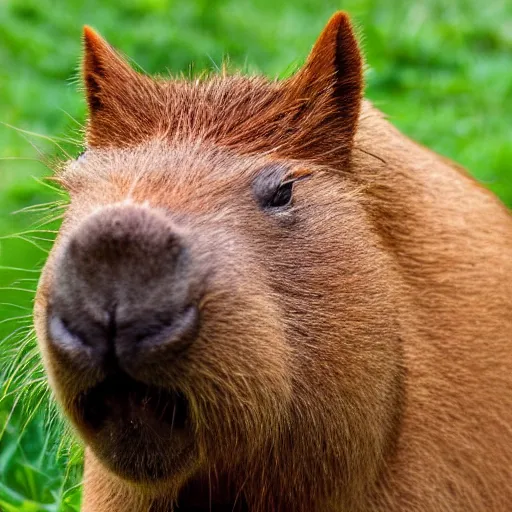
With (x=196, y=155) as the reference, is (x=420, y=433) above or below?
below

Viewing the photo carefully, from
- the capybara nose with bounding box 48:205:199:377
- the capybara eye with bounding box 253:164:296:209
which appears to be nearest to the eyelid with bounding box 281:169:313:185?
the capybara eye with bounding box 253:164:296:209

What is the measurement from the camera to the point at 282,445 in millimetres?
3189

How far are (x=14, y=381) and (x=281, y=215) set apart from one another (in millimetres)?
1204

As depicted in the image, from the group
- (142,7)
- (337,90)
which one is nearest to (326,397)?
(337,90)

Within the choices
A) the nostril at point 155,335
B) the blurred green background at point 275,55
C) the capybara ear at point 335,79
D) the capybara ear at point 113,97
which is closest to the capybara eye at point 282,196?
the capybara ear at point 335,79

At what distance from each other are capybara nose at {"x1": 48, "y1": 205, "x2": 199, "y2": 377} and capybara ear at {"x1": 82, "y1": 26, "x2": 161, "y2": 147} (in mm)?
733

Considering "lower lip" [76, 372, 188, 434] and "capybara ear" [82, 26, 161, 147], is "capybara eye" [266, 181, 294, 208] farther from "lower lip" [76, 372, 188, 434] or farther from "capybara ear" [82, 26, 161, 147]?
"lower lip" [76, 372, 188, 434]

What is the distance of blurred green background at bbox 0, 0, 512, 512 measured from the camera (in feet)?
26.8

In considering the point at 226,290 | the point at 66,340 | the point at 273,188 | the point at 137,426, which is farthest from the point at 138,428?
the point at 273,188

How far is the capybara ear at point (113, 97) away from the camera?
353cm

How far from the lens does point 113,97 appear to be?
3.61 metres

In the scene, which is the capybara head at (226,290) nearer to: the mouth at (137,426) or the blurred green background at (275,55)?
the mouth at (137,426)

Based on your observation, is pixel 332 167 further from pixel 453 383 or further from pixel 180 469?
pixel 180 469

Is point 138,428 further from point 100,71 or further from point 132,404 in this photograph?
point 100,71
